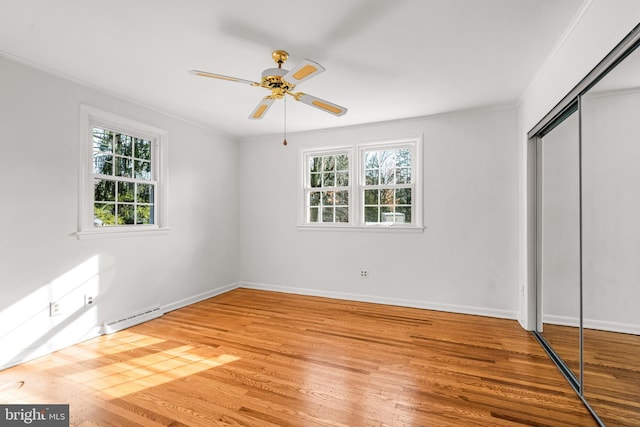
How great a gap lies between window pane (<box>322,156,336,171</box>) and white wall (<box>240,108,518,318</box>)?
0.83ft

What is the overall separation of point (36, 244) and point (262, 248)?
3007 mm

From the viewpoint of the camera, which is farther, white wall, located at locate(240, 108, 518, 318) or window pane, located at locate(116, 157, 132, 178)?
white wall, located at locate(240, 108, 518, 318)

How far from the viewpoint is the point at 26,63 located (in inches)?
110

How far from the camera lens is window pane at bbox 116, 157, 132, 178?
3.68 metres

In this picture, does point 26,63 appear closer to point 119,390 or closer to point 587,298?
point 119,390

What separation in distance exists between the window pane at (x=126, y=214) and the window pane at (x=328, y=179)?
2.64m

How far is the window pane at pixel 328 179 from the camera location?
504cm

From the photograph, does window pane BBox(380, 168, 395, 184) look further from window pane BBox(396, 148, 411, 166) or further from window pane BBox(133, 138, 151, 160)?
window pane BBox(133, 138, 151, 160)

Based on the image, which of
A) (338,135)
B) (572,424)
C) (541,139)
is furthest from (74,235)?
(541,139)

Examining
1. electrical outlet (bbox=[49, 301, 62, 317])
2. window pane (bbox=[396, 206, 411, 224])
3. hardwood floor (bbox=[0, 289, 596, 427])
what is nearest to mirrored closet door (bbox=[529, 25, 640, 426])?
hardwood floor (bbox=[0, 289, 596, 427])

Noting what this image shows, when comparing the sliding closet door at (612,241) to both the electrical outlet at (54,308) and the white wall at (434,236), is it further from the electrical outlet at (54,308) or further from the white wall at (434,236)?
the electrical outlet at (54,308)

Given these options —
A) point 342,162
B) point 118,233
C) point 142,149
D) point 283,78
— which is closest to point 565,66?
point 283,78

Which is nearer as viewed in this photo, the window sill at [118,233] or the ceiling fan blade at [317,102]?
the ceiling fan blade at [317,102]

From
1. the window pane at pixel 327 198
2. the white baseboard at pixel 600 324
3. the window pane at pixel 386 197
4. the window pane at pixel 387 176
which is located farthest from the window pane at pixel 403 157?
the white baseboard at pixel 600 324
